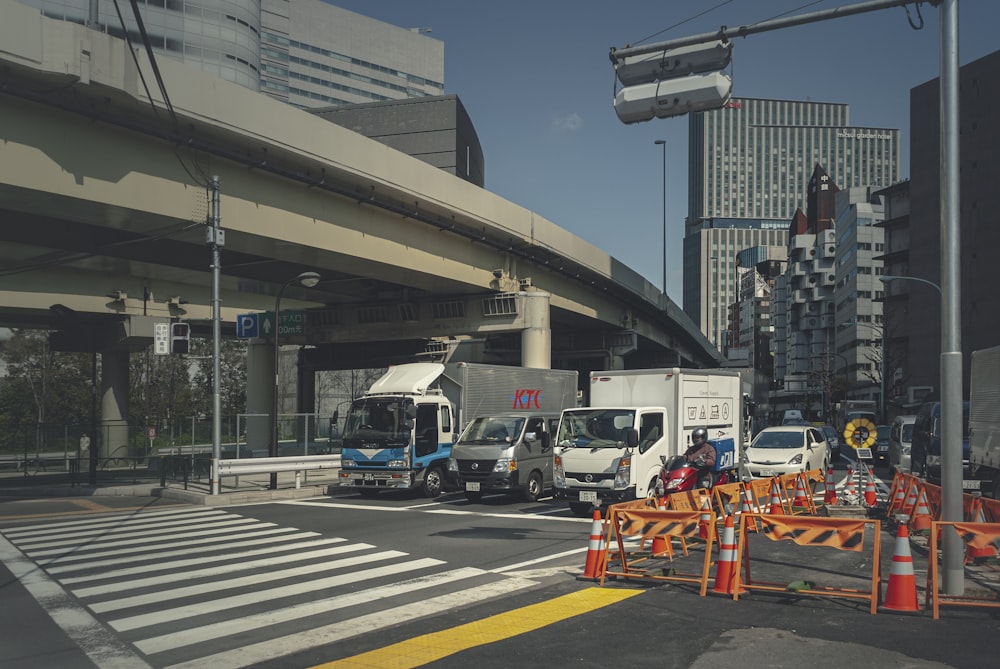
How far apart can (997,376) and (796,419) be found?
137 feet

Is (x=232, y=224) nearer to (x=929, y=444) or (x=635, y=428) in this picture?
(x=635, y=428)

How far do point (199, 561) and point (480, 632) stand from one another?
239 inches

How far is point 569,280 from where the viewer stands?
3850cm

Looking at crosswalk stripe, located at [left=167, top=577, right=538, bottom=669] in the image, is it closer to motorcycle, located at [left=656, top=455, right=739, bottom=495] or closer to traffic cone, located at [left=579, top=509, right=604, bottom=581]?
traffic cone, located at [left=579, top=509, right=604, bottom=581]

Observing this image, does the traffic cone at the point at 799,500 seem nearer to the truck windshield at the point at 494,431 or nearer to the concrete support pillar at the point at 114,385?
the truck windshield at the point at 494,431

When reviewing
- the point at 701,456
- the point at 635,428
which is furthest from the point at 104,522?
the point at 701,456

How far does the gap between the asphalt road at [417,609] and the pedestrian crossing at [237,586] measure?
32 mm

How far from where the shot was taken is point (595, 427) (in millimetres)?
17922

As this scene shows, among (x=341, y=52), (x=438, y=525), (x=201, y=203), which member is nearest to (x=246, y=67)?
(x=341, y=52)

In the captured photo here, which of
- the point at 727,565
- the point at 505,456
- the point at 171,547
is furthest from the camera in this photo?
the point at 505,456

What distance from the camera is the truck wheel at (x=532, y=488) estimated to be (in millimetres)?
20344

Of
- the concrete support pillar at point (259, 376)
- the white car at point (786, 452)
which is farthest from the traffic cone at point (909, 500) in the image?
the concrete support pillar at point (259, 376)

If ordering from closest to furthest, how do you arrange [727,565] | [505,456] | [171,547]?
1. [727,565]
2. [171,547]
3. [505,456]

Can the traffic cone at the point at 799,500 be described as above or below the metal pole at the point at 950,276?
below
